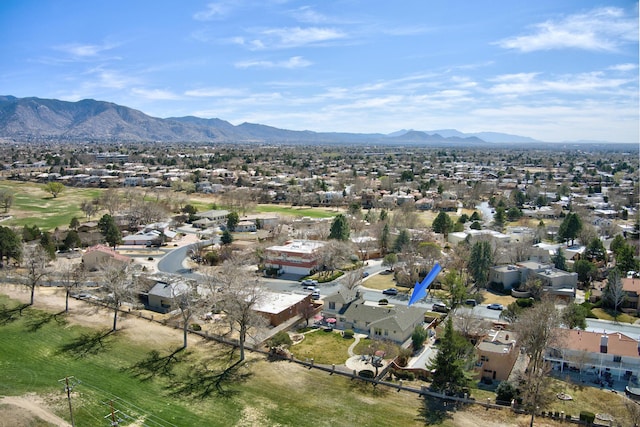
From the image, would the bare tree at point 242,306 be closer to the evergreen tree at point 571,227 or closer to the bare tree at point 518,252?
the bare tree at point 518,252

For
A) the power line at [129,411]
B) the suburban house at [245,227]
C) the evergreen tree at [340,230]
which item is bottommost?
the power line at [129,411]

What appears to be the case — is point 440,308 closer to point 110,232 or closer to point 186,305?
point 186,305

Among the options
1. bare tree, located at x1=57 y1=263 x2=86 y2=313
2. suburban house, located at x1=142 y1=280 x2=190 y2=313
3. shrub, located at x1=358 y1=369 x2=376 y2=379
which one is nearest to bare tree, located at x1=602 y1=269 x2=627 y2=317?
shrub, located at x1=358 y1=369 x2=376 y2=379

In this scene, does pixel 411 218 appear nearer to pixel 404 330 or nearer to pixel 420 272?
pixel 420 272

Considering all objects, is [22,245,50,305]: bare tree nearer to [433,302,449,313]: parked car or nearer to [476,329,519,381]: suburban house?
[433,302,449,313]: parked car

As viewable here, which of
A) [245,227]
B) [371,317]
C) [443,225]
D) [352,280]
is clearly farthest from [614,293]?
[245,227]

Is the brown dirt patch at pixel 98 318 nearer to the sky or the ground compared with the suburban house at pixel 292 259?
nearer to the ground

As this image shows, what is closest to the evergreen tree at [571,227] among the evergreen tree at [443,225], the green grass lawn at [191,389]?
the evergreen tree at [443,225]
